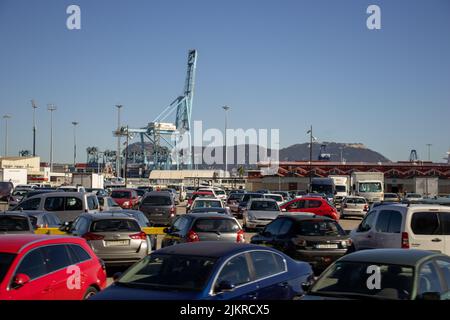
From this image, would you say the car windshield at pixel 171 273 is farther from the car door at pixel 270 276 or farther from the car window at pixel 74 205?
the car window at pixel 74 205

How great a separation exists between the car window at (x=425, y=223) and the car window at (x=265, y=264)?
4971 millimetres

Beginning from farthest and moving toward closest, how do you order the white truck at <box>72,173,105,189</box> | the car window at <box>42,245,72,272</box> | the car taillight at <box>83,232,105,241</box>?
the white truck at <box>72,173,105,189</box>
the car taillight at <box>83,232,105,241</box>
the car window at <box>42,245,72,272</box>

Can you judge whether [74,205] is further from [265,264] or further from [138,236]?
[265,264]

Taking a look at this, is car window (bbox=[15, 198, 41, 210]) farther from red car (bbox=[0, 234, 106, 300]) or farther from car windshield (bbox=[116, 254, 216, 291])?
car windshield (bbox=[116, 254, 216, 291])

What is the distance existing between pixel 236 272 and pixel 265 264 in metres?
0.83

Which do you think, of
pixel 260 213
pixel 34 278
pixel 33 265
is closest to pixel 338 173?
pixel 260 213

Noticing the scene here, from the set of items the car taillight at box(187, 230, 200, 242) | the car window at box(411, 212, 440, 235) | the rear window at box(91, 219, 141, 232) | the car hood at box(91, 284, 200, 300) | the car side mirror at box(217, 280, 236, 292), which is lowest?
the car taillight at box(187, 230, 200, 242)

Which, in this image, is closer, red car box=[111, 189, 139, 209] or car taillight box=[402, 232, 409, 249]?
car taillight box=[402, 232, 409, 249]

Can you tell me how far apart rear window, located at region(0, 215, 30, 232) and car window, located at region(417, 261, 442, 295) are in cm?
980

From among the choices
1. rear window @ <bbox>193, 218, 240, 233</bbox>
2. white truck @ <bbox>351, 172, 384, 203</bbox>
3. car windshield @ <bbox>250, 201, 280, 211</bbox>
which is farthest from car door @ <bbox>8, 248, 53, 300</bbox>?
white truck @ <bbox>351, 172, 384, 203</bbox>

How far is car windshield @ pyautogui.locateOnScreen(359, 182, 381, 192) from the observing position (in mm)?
48878

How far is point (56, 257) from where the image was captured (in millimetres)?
8742

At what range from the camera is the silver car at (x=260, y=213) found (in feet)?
86.7
